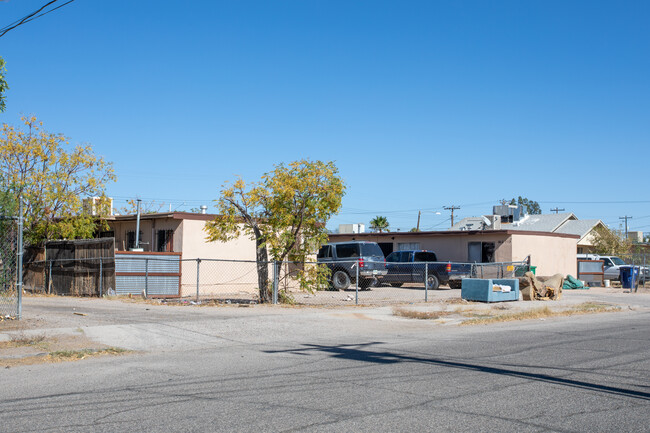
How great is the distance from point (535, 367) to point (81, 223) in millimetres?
20814

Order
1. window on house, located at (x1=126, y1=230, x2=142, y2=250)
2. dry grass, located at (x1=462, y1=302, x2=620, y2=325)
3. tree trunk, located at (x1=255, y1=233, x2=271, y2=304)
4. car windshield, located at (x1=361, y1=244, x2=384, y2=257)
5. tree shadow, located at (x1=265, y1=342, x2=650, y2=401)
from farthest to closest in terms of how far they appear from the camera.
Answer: car windshield, located at (x1=361, y1=244, x2=384, y2=257) < window on house, located at (x1=126, y1=230, x2=142, y2=250) < tree trunk, located at (x1=255, y1=233, x2=271, y2=304) < dry grass, located at (x1=462, y1=302, x2=620, y2=325) < tree shadow, located at (x1=265, y1=342, x2=650, y2=401)

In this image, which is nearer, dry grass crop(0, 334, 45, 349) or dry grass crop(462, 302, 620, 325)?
dry grass crop(0, 334, 45, 349)

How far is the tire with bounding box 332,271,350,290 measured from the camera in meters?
27.2

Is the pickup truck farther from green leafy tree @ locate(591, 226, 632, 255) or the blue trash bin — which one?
green leafy tree @ locate(591, 226, 632, 255)

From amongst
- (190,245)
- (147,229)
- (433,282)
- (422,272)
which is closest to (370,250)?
(422,272)

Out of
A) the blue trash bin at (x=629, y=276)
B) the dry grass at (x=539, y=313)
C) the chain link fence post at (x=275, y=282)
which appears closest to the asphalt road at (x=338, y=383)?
the dry grass at (x=539, y=313)

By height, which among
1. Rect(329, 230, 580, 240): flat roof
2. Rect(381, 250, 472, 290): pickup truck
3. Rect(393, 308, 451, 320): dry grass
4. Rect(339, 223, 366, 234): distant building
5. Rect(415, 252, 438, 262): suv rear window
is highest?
Rect(339, 223, 366, 234): distant building

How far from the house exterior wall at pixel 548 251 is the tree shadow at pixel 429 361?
76.4ft

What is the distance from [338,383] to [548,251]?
30.0 meters

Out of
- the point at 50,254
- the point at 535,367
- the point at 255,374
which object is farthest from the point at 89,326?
the point at 50,254

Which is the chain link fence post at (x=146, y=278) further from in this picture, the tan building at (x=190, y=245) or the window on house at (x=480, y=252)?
the window on house at (x=480, y=252)

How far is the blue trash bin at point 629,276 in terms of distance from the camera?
94.3 feet

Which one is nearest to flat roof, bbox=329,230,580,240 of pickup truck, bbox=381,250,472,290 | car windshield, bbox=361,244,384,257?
pickup truck, bbox=381,250,472,290

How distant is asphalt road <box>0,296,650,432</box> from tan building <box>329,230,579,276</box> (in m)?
19.4
